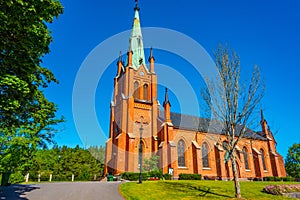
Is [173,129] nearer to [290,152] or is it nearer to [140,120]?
[140,120]

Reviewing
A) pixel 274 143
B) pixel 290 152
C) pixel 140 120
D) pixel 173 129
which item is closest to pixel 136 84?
pixel 140 120

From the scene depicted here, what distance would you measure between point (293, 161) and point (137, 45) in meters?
48.2

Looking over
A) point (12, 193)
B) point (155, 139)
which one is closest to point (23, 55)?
point (12, 193)

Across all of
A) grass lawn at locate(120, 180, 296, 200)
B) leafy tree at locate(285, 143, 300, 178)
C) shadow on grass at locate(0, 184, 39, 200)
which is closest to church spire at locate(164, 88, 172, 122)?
grass lawn at locate(120, 180, 296, 200)

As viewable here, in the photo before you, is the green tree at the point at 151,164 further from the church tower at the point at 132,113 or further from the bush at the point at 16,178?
the bush at the point at 16,178

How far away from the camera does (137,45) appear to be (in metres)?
44.9

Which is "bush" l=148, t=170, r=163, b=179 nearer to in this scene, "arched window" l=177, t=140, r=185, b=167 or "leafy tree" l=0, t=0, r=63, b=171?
"arched window" l=177, t=140, r=185, b=167

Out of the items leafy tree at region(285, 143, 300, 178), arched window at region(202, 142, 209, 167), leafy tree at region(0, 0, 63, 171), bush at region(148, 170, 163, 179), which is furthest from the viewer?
leafy tree at region(285, 143, 300, 178)

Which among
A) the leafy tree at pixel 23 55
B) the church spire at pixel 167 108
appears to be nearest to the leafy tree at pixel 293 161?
the church spire at pixel 167 108

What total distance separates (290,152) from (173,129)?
37.6 m

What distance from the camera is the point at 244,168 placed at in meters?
40.5

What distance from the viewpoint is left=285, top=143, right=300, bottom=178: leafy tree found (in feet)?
164

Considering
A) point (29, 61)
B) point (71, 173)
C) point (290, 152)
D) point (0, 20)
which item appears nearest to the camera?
point (0, 20)

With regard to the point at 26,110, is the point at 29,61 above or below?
above
